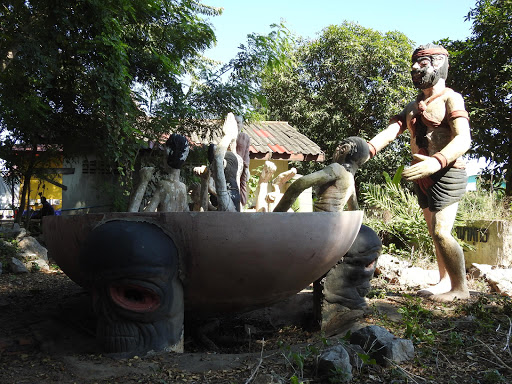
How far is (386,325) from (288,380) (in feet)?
3.36

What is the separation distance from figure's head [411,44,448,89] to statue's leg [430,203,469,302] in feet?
3.10

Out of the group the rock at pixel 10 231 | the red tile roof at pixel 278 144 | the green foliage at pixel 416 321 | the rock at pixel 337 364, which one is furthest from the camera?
the red tile roof at pixel 278 144

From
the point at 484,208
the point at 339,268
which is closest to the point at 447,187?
the point at 339,268

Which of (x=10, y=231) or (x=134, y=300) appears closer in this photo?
(x=134, y=300)

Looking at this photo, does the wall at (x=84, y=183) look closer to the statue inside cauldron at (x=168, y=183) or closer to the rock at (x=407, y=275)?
the rock at (x=407, y=275)

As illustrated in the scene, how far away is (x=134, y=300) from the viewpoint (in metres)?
2.31

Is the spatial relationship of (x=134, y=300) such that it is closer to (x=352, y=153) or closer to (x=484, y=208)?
(x=352, y=153)

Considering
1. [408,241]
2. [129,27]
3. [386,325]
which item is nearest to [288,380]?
[386,325]

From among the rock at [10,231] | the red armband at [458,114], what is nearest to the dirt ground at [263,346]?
the red armband at [458,114]

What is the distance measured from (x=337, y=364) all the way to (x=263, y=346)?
68cm

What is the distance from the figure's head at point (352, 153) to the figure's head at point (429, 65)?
662 millimetres

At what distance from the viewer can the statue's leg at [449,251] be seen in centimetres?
322

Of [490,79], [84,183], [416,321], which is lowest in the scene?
[416,321]

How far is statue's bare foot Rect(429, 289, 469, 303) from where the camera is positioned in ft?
10.6
